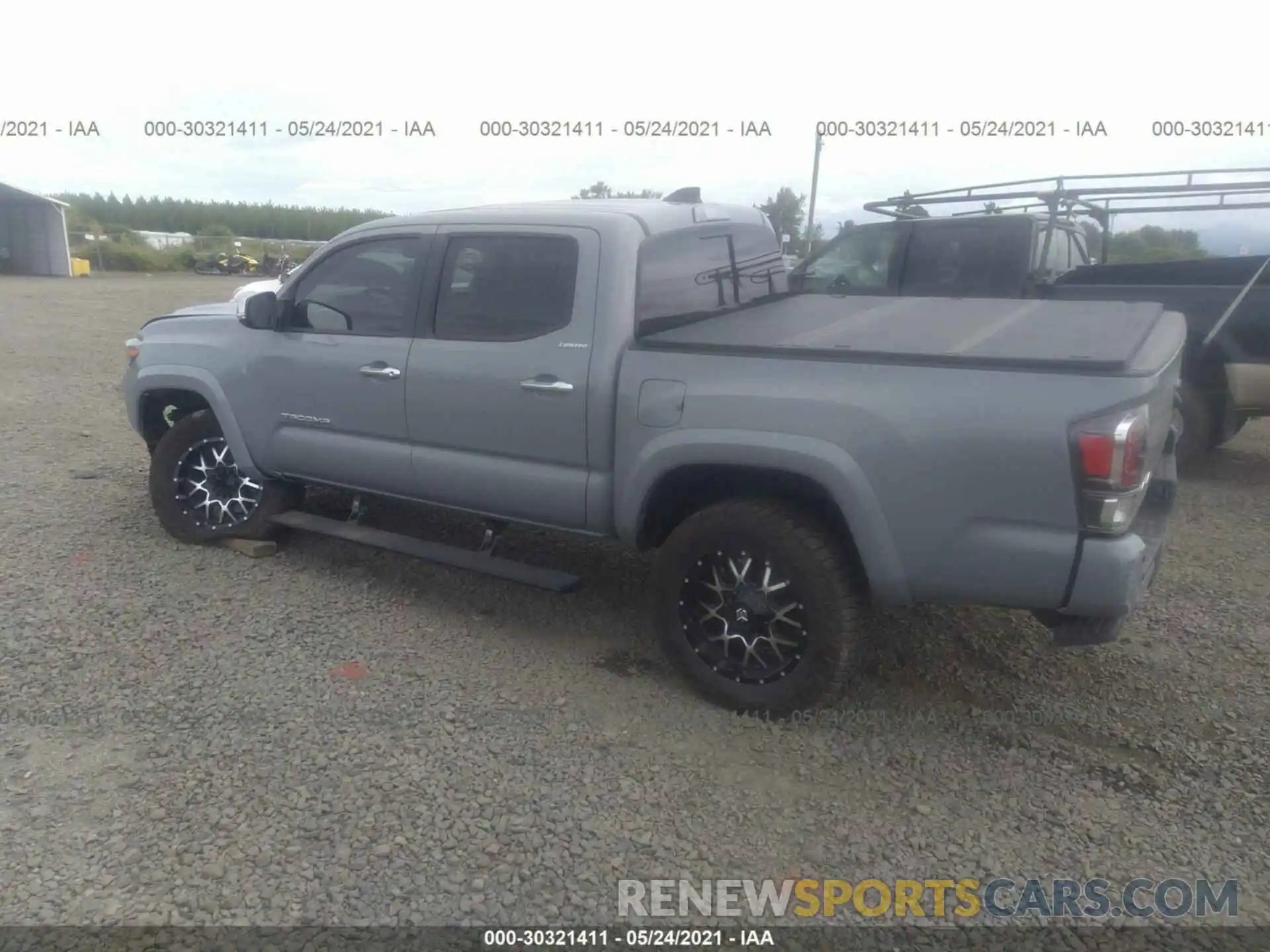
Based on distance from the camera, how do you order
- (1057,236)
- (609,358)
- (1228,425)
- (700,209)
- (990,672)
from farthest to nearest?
(1057,236) < (1228,425) < (700,209) < (990,672) < (609,358)

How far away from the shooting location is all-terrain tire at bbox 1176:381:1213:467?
6.75m

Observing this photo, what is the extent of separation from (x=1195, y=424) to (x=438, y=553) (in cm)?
550

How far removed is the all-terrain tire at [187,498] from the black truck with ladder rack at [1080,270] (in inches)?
146

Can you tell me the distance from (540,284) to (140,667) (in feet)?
7.30

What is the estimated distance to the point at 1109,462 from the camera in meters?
2.79

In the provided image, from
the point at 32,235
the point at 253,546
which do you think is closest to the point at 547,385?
the point at 253,546

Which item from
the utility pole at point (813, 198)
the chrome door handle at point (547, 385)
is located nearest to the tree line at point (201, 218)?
the utility pole at point (813, 198)

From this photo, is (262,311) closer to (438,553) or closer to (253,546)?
(253,546)

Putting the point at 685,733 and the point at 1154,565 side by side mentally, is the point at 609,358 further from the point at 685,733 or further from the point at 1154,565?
the point at 1154,565

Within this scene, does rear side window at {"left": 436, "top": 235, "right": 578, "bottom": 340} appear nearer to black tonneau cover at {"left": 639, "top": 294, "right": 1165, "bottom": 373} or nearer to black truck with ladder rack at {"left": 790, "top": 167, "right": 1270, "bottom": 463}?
black tonneau cover at {"left": 639, "top": 294, "right": 1165, "bottom": 373}

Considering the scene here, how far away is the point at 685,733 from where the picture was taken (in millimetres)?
3455

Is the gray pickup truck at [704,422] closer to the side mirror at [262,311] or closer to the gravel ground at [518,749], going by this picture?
the side mirror at [262,311]

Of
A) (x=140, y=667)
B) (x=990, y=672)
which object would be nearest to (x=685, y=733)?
(x=990, y=672)

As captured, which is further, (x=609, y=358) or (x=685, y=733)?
(x=609, y=358)
